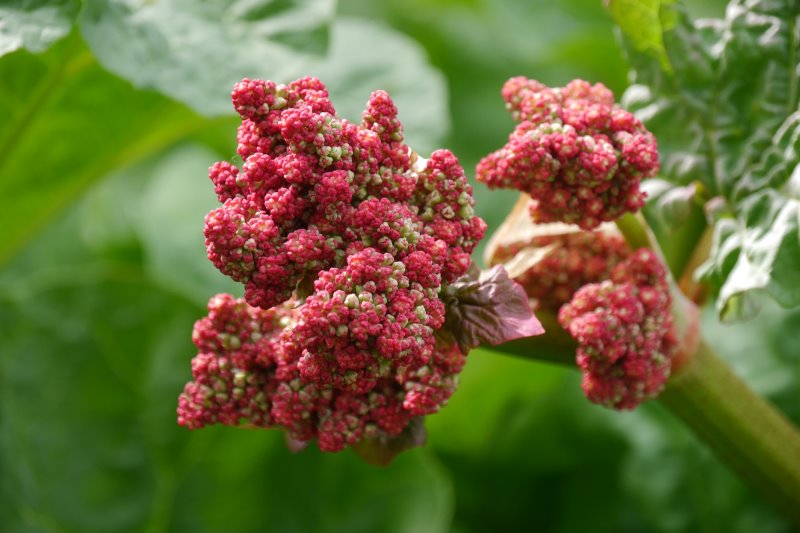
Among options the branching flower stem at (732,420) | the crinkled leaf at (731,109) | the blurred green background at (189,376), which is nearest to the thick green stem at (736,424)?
the branching flower stem at (732,420)

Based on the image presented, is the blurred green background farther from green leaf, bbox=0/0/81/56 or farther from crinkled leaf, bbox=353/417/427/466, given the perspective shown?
crinkled leaf, bbox=353/417/427/466

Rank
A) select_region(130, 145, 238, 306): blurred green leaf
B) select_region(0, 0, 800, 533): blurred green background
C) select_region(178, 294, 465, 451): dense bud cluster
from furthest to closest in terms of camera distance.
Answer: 1. select_region(130, 145, 238, 306): blurred green leaf
2. select_region(0, 0, 800, 533): blurred green background
3. select_region(178, 294, 465, 451): dense bud cluster

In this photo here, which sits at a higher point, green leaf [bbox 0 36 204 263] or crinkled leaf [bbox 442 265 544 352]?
crinkled leaf [bbox 442 265 544 352]

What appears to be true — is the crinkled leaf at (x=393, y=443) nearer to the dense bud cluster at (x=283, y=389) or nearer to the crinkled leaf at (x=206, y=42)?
the dense bud cluster at (x=283, y=389)

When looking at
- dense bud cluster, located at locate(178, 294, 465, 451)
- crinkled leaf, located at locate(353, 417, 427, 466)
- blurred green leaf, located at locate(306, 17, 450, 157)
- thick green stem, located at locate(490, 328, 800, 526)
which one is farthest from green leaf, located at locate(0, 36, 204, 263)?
thick green stem, located at locate(490, 328, 800, 526)

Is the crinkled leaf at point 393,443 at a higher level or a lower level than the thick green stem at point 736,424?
higher

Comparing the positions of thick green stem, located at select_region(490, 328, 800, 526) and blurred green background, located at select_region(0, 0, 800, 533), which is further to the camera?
blurred green background, located at select_region(0, 0, 800, 533)
